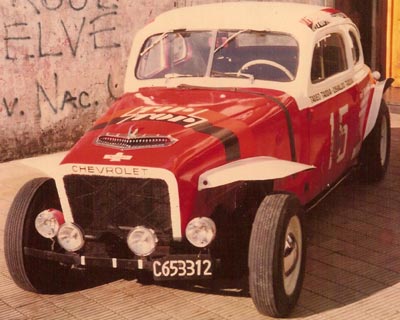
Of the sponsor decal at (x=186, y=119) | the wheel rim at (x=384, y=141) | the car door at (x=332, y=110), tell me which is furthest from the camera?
the wheel rim at (x=384, y=141)

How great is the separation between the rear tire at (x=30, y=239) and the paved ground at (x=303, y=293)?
134mm

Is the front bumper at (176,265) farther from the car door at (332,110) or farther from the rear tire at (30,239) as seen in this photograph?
the car door at (332,110)

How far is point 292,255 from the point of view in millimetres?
5102

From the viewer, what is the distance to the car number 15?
4766 mm

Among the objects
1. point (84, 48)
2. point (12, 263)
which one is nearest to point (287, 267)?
point (12, 263)

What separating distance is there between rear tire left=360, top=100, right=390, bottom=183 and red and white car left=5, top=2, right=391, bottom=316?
42.1 inches

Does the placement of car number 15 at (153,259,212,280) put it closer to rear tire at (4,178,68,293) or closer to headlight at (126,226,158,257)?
headlight at (126,226,158,257)

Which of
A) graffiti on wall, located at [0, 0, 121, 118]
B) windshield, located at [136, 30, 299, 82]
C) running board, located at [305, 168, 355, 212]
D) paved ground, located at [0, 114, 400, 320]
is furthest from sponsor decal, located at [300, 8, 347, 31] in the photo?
graffiti on wall, located at [0, 0, 121, 118]

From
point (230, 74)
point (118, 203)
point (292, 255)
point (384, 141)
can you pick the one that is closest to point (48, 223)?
point (118, 203)

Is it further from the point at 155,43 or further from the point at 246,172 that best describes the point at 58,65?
the point at 246,172

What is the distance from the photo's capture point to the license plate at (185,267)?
4.77 meters

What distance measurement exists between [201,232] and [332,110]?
219cm

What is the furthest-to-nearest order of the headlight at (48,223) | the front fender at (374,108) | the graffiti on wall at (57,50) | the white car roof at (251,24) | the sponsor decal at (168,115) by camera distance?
the graffiti on wall at (57,50)
the front fender at (374,108)
the white car roof at (251,24)
the sponsor decal at (168,115)
the headlight at (48,223)

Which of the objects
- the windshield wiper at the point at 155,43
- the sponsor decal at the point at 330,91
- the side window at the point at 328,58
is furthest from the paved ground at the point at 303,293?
the windshield wiper at the point at 155,43
